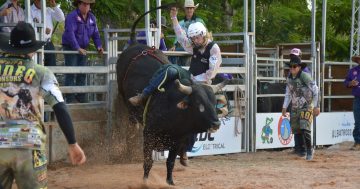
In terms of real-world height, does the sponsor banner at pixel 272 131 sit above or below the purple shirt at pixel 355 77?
below

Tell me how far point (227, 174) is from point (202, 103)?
7.19 ft

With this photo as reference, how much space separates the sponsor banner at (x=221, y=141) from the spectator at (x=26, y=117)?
7.34 metres

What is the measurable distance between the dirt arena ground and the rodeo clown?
54 cm

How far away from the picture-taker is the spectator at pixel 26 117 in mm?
5160

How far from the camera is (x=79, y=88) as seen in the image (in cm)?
1133

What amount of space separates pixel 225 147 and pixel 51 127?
3732 millimetres

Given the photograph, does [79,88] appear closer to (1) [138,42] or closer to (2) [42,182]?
(1) [138,42]

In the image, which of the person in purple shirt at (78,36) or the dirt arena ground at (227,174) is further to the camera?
the person in purple shirt at (78,36)

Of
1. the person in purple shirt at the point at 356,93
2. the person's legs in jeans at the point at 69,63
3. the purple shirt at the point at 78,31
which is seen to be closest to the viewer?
the purple shirt at the point at 78,31

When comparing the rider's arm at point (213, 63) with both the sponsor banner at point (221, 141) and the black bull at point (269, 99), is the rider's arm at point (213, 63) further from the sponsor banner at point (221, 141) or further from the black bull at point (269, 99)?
the black bull at point (269, 99)

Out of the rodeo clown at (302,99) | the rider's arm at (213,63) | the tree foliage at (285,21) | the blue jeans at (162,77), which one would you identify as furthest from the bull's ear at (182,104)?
the tree foliage at (285,21)

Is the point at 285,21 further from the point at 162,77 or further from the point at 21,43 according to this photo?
the point at 21,43

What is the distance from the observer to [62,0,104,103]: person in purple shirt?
445 inches

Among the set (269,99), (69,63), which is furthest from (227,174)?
(269,99)
